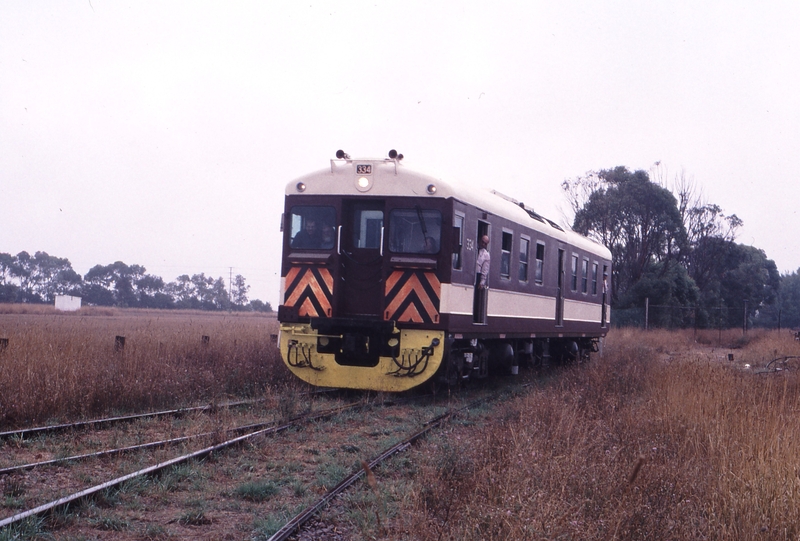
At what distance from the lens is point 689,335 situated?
36.1 metres

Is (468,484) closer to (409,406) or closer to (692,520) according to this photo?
(692,520)

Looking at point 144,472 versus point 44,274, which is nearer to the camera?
point 144,472

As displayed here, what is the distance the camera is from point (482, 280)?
12273 millimetres

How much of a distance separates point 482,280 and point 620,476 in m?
6.98

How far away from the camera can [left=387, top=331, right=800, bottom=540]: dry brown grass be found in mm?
4516

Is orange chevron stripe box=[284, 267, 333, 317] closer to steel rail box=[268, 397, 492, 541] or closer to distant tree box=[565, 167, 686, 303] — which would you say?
steel rail box=[268, 397, 492, 541]

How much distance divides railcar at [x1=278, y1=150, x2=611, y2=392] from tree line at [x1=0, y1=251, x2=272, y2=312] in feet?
223

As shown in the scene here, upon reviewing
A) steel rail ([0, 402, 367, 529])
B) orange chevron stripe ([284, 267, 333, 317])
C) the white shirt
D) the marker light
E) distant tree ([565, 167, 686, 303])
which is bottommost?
steel rail ([0, 402, 367, 529])

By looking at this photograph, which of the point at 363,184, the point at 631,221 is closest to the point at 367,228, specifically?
the point at 363,184

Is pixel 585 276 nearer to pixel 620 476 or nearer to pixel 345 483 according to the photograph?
pixel 345 483

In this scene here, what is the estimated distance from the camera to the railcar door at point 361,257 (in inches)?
451

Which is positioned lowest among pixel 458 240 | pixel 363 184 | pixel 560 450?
pixel 560 450

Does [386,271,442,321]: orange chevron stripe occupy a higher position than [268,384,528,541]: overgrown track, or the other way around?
[386,271,442,321]: orange chevron stripe

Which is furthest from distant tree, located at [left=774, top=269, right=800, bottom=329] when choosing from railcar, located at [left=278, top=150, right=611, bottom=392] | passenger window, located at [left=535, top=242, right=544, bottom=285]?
railcar, located at [left=278, top=150, right=611, bottom=392]
